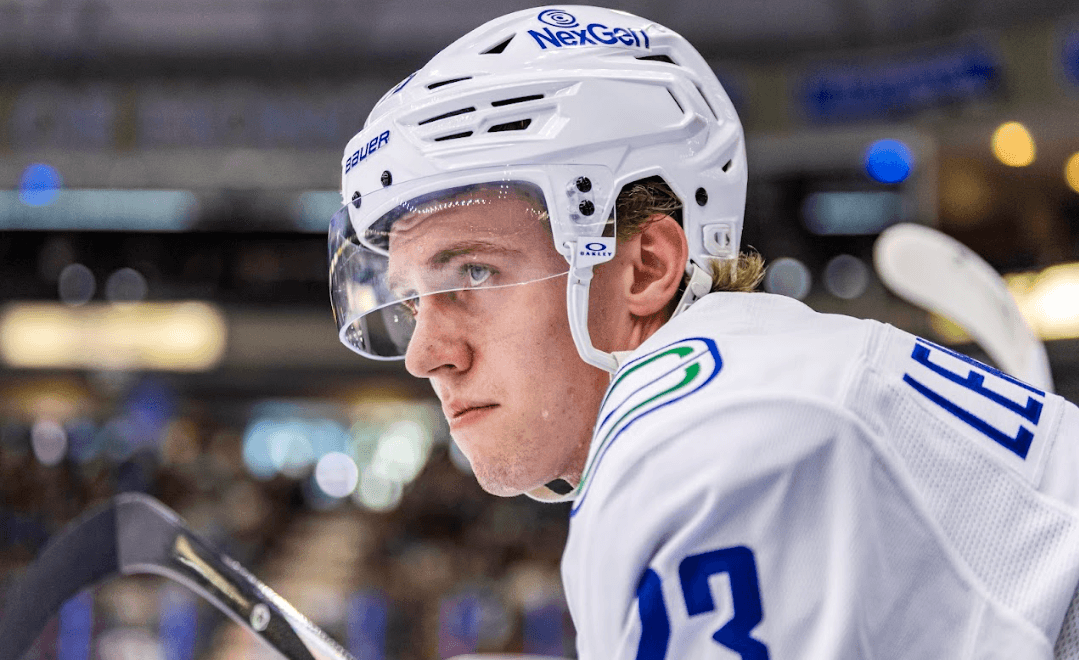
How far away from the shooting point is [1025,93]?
27.0ft

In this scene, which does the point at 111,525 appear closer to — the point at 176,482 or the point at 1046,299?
the point at 1046,299

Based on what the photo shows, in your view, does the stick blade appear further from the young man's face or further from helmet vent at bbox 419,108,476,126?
helmet vent at bbox 419,108,476,126

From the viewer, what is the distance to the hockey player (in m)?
0.69

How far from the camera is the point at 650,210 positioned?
118 cm

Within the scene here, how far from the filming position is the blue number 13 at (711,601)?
0.68m

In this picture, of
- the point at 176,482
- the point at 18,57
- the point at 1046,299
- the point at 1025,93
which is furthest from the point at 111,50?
the point at 1046,299

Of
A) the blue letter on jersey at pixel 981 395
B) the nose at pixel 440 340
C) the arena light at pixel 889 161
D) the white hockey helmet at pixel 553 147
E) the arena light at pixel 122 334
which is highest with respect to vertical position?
the arena light at pixel 889 161

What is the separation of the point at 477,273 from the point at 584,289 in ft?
0.37

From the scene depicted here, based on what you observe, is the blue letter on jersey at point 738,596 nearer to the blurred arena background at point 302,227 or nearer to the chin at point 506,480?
the chin at point 506,480

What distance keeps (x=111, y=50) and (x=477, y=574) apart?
5231 millimetres

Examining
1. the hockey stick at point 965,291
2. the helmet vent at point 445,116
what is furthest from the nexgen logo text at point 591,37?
the hockey stick at point 965,291

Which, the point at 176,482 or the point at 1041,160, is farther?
the point at 176,482

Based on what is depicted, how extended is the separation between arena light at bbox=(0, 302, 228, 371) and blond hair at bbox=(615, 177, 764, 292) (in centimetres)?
1073

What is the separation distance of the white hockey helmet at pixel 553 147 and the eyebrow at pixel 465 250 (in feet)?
0.04
